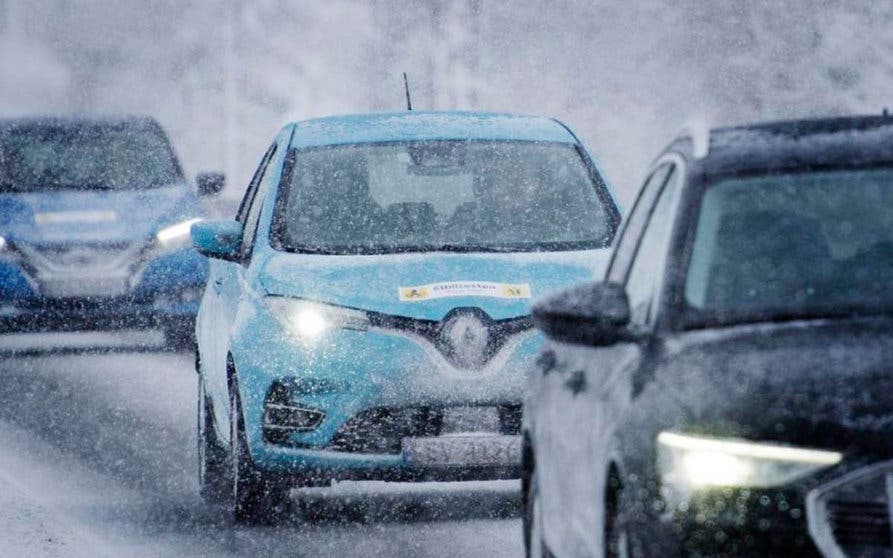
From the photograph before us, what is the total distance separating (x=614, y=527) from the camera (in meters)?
5.46

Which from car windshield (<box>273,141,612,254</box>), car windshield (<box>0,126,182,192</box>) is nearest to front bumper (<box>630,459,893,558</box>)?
car windshield (<box>273,141,612,254</box>)

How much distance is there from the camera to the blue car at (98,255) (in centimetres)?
1762

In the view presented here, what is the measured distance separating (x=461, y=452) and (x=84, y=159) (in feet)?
32.8

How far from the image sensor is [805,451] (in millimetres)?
4973

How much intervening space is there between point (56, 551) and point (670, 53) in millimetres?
17680

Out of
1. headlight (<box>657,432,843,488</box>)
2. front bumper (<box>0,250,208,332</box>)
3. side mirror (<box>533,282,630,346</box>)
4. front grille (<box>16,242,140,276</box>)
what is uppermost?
front grille (<box>16,242,140,276</box>)

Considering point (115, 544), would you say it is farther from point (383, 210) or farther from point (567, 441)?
point (567, 441)

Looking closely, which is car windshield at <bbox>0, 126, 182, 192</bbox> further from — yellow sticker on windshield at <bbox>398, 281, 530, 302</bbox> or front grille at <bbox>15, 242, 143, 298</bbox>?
yellow sticker on windshield at <bbox>398, 281, 530, 302</bbox>

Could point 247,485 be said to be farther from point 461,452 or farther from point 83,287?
point 83,287

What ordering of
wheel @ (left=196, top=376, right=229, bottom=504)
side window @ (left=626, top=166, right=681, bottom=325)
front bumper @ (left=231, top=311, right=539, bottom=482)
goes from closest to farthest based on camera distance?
side window @ (left=626, top=166, right=681, bottom=325), front bumper @ (left=231, top=311, right=539, bottom=482), wheel @ (left=196, top=376, right=229, bottom=504)

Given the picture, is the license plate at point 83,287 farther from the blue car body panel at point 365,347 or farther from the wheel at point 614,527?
the wheel at point 614,527

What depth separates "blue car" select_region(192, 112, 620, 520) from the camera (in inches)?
375

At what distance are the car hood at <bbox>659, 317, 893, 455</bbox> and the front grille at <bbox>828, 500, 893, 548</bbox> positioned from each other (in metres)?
0.11

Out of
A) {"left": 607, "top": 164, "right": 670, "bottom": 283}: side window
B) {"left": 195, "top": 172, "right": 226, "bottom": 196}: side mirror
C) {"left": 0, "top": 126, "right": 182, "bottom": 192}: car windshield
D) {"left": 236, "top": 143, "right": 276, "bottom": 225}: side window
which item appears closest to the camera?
{"left": 607, "top": 164, "right": 670, "bottom": 283}: side window
